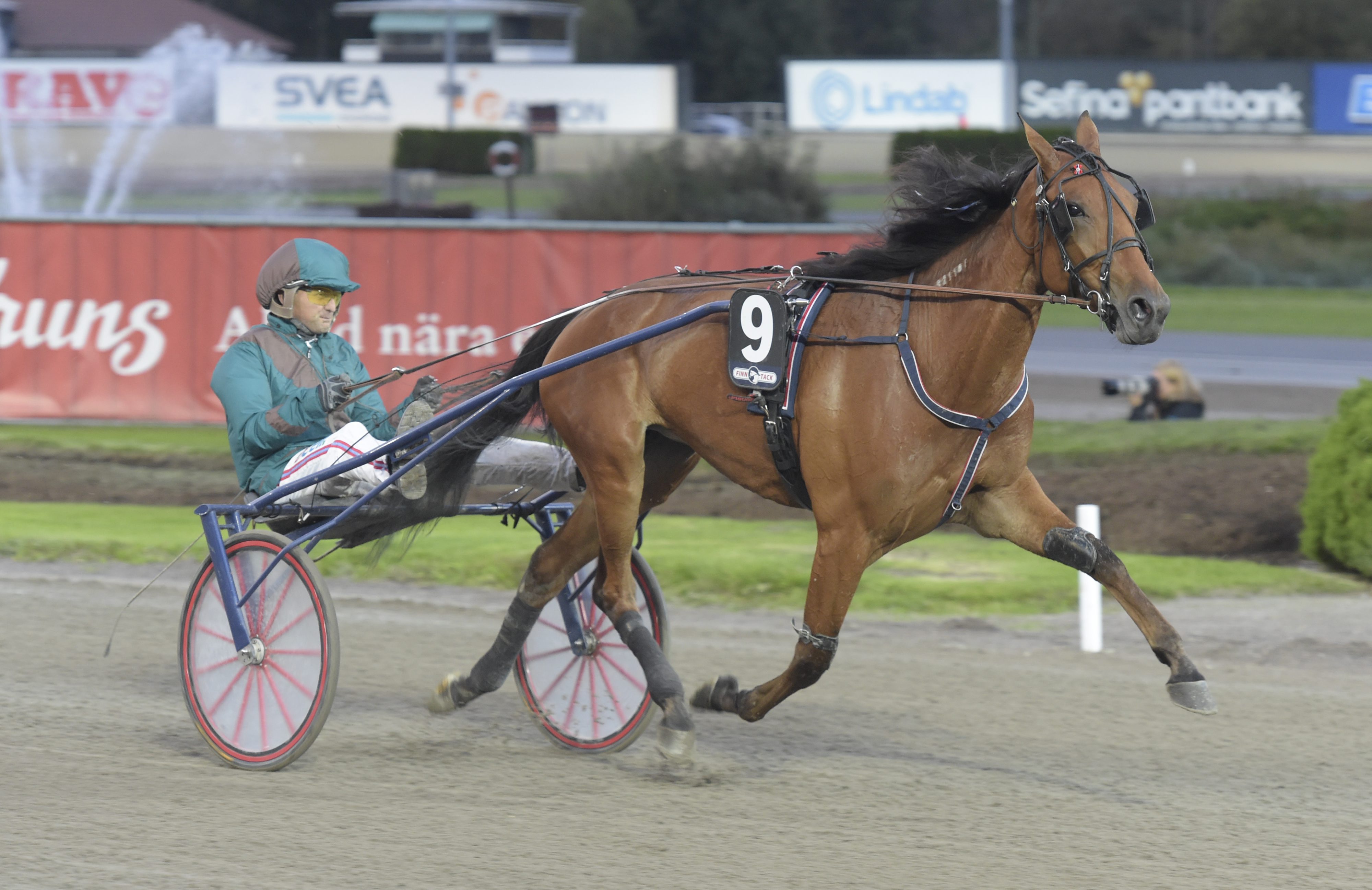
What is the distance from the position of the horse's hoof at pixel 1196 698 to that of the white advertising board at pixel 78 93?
119 feet

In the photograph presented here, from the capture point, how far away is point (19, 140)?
112ft

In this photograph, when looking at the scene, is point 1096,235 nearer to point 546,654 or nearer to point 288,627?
point 546,654

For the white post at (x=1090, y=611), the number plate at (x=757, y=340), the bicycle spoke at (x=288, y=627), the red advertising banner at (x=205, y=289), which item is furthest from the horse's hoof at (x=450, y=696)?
the red advertising banner at (x=205, y=289)

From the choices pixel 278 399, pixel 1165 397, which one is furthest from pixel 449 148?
pixel 278 399

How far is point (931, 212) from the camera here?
4.50 metres

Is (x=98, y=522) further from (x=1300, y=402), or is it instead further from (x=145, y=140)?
(x=145, y=140)

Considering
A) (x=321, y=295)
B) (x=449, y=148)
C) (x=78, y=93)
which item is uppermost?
(x=78, y=93)

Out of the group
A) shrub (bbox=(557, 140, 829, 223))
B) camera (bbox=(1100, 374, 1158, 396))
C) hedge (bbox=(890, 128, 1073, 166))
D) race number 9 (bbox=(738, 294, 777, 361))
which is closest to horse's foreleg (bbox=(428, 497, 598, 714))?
race number 9 (bbox=(738, 294, 777, 361))

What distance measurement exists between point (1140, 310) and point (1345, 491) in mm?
4214

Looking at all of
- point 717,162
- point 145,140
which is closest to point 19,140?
point 145,140

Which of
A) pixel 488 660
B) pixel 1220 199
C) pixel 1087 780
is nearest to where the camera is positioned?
pixel 1087 780

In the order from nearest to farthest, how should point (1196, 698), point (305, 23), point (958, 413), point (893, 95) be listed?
point (1196, 698) → point (958, 413) → point (893, 95) → point (305, 23)

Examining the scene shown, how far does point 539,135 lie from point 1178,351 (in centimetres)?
1889

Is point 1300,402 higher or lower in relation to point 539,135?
lower
